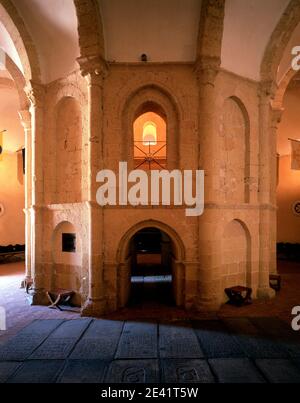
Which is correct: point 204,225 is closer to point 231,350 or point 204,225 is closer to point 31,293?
point 231,350

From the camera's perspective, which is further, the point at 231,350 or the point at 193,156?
the point at 193,156

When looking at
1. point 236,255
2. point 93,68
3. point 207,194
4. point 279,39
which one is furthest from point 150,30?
point 236,255

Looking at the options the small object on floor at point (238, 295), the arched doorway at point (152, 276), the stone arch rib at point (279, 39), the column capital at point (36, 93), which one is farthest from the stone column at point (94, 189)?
the stone arch rib at point (279, 39)

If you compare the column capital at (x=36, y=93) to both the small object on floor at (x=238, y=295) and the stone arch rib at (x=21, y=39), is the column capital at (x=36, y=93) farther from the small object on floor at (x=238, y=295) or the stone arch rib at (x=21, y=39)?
the small object on floor at (x=238, y=295)

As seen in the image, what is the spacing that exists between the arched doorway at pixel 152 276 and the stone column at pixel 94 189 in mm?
679

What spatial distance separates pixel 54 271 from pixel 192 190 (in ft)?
17.9

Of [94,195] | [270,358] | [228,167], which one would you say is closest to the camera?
[270,358]

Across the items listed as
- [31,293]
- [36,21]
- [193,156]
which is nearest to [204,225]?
[193,156]

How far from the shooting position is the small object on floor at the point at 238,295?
8695 mm

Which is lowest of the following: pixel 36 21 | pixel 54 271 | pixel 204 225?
pixel 54 271

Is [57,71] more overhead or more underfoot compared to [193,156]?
more overhead

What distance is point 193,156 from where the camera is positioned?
8367mm

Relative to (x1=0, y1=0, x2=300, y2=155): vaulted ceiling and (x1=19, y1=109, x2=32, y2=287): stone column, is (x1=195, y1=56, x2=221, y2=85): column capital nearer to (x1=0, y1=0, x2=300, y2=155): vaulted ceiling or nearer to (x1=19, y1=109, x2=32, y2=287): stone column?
(x1=0, y1=0, x2=300, y2=155): vaulted ceiling
